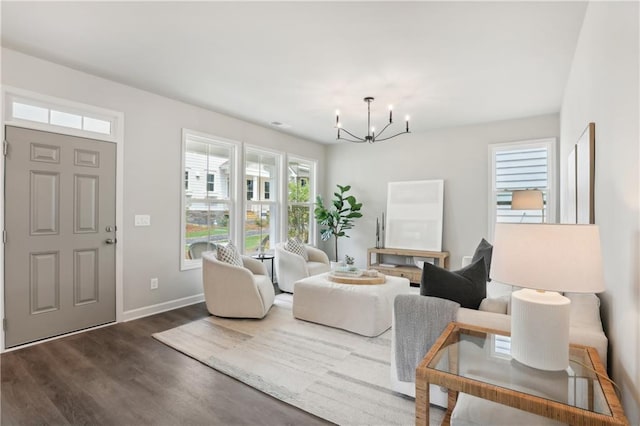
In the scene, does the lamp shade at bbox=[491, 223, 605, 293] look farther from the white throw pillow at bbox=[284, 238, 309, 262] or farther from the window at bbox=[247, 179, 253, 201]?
the window at bbox=[247, 179, 253, 201]

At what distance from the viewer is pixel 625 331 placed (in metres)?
1.36

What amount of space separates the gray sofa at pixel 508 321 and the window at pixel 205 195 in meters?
3.19

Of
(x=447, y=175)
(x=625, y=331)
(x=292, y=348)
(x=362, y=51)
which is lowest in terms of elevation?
(x=292, y=348)

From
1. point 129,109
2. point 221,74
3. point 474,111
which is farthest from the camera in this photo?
point 474,111

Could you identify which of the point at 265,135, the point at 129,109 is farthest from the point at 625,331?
the point at 265,135

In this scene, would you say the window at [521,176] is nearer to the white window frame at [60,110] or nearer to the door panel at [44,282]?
the white window frame at [60,110]

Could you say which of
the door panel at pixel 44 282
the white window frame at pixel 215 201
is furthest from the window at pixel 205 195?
the door panel at pixel 44 282

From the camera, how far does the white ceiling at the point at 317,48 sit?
89.9 inches

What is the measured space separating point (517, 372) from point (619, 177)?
3.18 ft

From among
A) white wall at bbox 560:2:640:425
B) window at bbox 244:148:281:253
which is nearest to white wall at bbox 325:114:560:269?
window at bbox 244:148:281:253

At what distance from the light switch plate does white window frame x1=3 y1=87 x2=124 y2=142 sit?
2.82ft

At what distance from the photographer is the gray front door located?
2896 millimetres

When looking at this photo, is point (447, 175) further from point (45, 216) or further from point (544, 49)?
point (45, 216)

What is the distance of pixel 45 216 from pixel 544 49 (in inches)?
182
